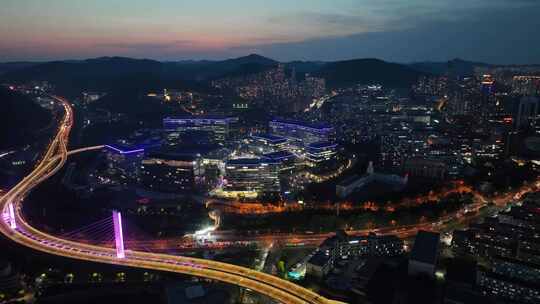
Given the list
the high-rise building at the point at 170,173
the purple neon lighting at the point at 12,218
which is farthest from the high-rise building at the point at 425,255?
the purple neon lighting at the point at 12,218

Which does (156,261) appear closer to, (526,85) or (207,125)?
(207,125)

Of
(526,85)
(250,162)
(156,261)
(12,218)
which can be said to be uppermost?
(526,85)

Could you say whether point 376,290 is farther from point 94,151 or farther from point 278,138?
point 94,151

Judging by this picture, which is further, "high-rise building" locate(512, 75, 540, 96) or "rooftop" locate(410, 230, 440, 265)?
"high-rise building" locate(512, 75, 540, 96)

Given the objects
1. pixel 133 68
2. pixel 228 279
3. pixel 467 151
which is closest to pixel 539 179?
pixel 467 151

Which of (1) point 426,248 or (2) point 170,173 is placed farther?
(2) point 170,173

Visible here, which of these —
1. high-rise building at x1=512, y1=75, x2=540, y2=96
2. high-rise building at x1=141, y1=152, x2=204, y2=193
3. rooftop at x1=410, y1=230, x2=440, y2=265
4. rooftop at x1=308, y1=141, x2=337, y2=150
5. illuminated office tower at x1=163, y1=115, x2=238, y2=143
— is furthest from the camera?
high-rise building at x1=512, y1=75, x2=540, y2=96

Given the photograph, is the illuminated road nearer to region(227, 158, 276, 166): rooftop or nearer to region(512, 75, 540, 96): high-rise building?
region(227, 158, 276, 166): rooftop

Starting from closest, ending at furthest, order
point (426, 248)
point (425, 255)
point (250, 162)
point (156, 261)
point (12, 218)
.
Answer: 1. point (425, 255)
2. point (426, 248)
3. point (156, 261)
4. point (12, 218)
5. point (250, 162)

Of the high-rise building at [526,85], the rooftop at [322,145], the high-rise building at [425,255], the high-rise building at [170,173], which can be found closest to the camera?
the high-rise building at [425,255]

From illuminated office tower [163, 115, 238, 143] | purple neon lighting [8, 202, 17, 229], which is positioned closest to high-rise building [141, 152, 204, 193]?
purple neon lighting [8, 202, 17, 229]

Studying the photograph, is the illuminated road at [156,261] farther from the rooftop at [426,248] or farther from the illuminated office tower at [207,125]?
the illuminated office tower at [207,125]

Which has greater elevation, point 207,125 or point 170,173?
point 207,125

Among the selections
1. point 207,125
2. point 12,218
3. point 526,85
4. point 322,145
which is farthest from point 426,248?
point 526,85
